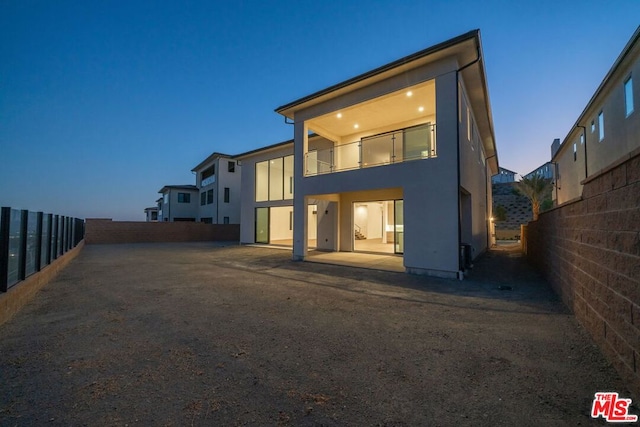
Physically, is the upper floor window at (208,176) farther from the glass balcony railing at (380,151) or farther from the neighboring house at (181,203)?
the glass balcony railing at (380,151)

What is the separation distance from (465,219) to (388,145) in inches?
189

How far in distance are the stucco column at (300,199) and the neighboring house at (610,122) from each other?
361 inches

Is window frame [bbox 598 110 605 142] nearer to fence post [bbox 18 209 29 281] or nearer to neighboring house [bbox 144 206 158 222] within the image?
fence post [bbox 18 209 29 281]

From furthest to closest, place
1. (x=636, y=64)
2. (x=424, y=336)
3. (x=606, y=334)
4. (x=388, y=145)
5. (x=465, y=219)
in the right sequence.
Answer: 1. (x=465, y=219)
2. (x=388, y=145)
3. (x=636, y=64)
4. (x=424, y=336)
5. (x=606, y=334)

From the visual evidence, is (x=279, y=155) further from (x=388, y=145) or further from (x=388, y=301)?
(x=388, y=301)

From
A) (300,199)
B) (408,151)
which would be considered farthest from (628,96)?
(300,199)

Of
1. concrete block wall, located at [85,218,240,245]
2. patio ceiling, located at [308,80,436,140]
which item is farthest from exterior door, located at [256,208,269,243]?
concrete block wall, located at [85,218,240,245]

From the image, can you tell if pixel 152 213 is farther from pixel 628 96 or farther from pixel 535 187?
pixel 628 96

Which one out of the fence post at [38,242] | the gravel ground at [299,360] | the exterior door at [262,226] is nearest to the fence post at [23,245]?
the gravel ground at [299,360]

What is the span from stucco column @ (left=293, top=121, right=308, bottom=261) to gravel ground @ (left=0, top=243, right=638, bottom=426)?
205 inches

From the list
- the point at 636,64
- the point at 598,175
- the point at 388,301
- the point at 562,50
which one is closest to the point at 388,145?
the point at 388,301

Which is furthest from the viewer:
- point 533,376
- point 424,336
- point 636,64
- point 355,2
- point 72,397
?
point 355,2

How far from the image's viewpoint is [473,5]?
9.27 m

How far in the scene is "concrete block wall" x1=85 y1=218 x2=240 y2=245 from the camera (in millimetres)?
21172
